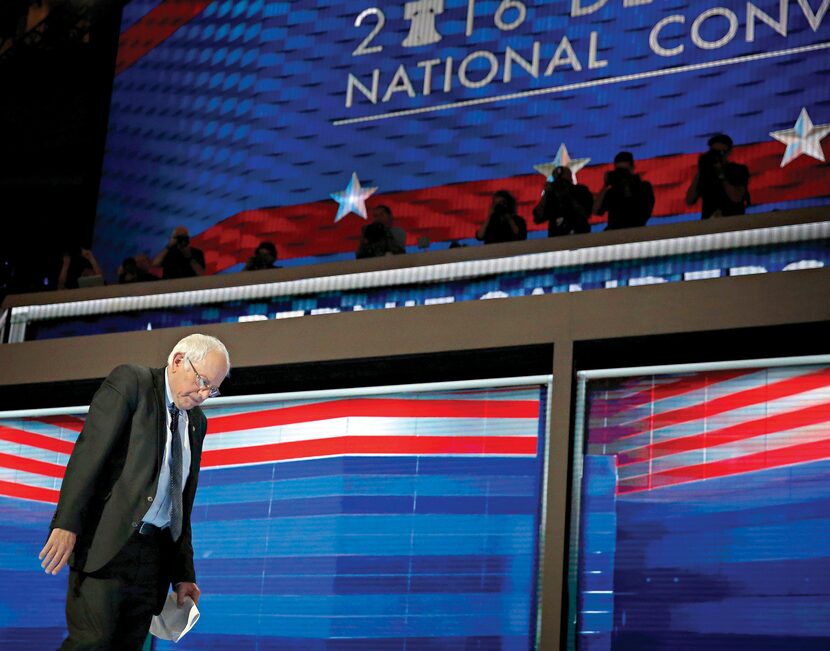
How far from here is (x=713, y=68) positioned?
879cm

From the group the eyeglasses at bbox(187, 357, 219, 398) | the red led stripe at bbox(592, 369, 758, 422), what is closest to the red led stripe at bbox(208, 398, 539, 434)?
the red led stripe at bbox(592, 369, 758, 422)

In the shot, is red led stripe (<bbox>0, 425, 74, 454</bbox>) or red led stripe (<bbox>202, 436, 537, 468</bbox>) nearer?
red led stripe (<bbox>202, 436, 537, 468</bbox>)

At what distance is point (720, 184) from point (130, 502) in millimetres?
3833

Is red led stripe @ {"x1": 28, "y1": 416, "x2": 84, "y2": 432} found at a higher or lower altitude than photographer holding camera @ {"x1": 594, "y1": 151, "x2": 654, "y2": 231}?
lower

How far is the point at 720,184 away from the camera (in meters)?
6.77

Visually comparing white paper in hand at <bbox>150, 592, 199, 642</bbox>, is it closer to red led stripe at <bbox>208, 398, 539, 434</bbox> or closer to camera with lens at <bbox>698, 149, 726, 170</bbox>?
red led stripe at <bbox>208, 398, 539, 434</bbox>

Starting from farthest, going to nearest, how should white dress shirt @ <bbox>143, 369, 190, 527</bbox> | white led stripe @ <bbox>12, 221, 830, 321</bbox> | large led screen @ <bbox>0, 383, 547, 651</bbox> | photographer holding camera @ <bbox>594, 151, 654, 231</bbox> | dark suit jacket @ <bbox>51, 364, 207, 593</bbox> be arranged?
photographer holding camera @ <bbox>594, 151, 654, 231</bbox>, large led screen @ <bbox>0, 383, 547, 651</bbox>, white led stripe @ <bbox>12, 221, 830, 321</bbox>, white dress shirt @ <bbox>143, 369, 190, 527</bbox>, dark suit jacket @ <bbox>51, 364, 207, 593</bbox>

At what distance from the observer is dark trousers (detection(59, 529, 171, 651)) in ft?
13.1

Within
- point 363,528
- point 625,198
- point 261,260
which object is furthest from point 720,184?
point 261,260

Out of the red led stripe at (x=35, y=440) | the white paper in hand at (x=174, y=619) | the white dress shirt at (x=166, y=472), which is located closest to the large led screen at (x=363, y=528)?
the red led stripe at (x=35, y=440)

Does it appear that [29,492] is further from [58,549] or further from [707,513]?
[707,513]

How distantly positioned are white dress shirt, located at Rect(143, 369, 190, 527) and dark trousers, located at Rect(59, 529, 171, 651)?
0.06m

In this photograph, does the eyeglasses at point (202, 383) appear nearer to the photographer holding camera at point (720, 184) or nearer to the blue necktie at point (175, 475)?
the blue necktie at point (175, 475)

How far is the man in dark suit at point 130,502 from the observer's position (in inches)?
157
